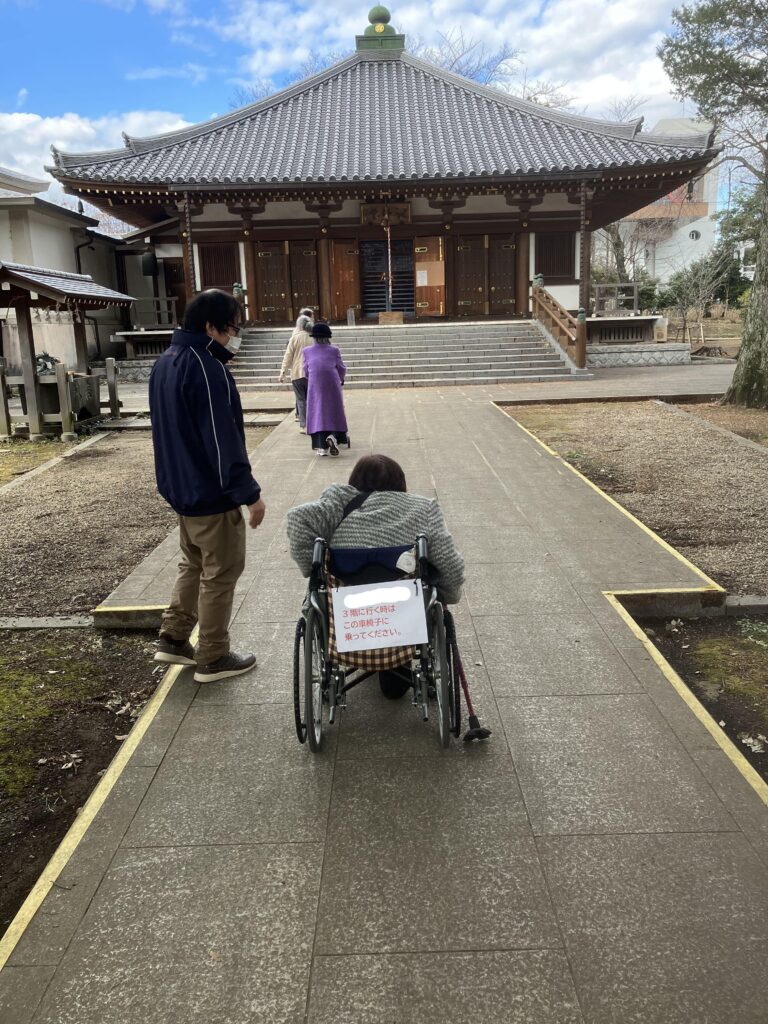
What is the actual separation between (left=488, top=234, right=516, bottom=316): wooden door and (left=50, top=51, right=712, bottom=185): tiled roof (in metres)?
2.04

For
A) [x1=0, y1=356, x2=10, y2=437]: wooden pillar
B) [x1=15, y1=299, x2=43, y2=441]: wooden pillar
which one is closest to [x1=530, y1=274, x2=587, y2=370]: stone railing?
[x1=15, y1=299, x2=43, y2=441]: wooden pillar

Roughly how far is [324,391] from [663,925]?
6.97 metres

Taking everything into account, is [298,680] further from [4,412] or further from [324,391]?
[4,412]

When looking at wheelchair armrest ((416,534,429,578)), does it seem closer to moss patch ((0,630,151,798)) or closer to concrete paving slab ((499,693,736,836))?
concrete paving slab ((499,693,736,836))

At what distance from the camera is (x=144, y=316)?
2280cm

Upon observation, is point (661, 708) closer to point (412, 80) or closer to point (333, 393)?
point (333, 393)

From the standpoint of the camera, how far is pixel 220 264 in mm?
20312

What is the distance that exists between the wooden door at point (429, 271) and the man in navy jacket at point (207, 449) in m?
18.2

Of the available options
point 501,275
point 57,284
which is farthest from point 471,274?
point 57,284

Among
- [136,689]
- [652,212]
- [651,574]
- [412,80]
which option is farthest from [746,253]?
[136,689]

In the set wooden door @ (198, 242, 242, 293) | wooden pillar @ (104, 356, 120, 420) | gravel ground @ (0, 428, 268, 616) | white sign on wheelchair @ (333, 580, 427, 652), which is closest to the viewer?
white sign on wheelchair @ (333, 580, 427, 652)

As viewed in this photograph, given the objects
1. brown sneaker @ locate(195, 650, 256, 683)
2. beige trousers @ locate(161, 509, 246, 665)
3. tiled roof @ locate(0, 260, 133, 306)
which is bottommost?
brown sneaker @ locate(195, 650, 256, 683)

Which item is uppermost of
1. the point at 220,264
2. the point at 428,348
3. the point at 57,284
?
the point at 220,264

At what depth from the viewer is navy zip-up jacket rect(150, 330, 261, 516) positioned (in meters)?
3.13
